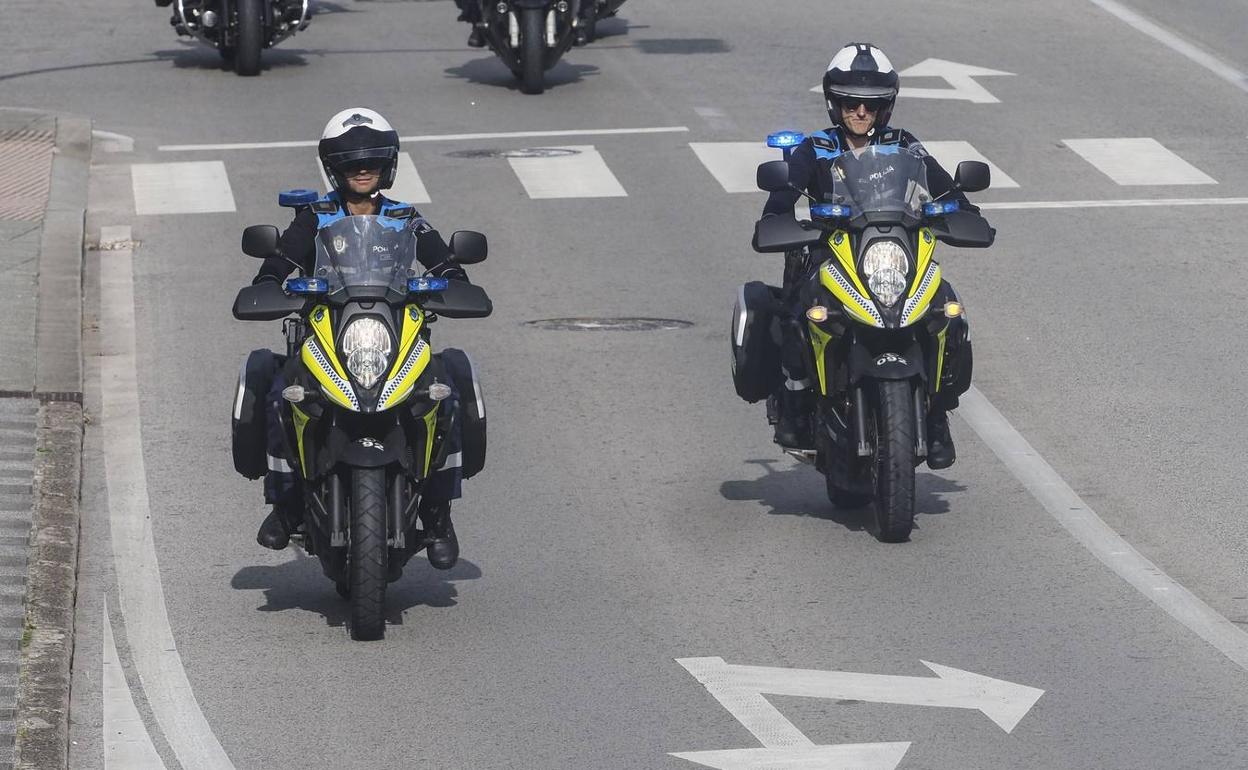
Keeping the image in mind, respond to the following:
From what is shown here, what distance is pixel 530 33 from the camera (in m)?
25.6

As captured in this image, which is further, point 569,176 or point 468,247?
point 569,176

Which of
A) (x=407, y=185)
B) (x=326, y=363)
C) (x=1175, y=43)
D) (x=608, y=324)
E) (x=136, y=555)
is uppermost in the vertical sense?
(x=326, y=363)

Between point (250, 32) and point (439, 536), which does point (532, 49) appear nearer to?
point (250, 32)

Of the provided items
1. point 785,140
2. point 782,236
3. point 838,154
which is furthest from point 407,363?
point 838,154

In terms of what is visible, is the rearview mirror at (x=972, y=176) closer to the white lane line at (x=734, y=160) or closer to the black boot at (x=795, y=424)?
the black boot at (x=795, y=424)

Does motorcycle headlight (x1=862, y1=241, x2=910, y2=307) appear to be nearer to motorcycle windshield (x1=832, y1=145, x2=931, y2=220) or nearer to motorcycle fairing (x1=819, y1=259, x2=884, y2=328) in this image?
motorcycle fairing (x1=819, y1=259, x2=884, y2=328)

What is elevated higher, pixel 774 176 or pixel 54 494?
pixel 774 176

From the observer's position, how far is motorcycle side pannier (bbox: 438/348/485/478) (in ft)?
32.1

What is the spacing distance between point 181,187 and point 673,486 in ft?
32.0

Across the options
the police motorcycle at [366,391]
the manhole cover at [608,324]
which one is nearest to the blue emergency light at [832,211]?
the police motorcycle at [366,391]

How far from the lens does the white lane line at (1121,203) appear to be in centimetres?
2002

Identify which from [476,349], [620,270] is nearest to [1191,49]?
[620,270]

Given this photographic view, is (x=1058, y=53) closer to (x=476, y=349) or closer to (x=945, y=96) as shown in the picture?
(x=945, y=96)

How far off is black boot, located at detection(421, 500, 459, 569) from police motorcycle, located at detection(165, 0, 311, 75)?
17.5m
